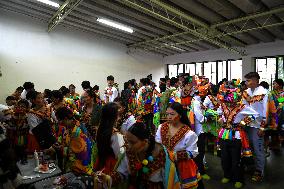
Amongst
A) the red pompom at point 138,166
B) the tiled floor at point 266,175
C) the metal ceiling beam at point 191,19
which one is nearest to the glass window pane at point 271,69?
the metal ceiling beam at point 191,19

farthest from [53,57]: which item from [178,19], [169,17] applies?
Answer: [178,19]

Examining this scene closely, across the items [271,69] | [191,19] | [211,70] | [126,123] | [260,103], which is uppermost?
[191,19]

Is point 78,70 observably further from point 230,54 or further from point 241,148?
point 241,148

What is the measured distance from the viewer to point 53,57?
9250 mm

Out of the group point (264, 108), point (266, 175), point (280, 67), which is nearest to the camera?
point (264, 108)

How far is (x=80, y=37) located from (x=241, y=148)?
27.2 ft

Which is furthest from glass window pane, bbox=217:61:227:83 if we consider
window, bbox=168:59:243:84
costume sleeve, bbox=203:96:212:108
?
costume sleeve, bbox=203:96:212:108

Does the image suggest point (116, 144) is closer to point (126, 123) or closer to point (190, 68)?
point (126, 123)

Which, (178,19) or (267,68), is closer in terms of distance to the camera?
(178,19)

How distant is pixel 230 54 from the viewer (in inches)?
399

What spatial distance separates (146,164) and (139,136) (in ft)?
0.63

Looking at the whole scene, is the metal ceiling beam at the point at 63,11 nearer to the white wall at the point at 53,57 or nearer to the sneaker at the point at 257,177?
the white wall at the point at 53,57

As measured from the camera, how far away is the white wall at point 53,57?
8.27 meters

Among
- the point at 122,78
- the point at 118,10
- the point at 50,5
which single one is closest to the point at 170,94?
the point at 118,10
